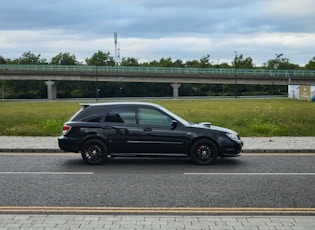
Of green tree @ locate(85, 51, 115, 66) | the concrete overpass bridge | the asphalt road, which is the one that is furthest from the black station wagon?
green tree @ locate(85, 51, 115, 66)

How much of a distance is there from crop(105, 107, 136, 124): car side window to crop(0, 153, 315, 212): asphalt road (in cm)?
112

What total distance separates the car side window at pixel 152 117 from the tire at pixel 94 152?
1.18 metres

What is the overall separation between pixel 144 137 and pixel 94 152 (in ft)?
4.41

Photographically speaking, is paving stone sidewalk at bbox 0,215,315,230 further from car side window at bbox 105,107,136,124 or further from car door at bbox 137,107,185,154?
car side window at bbox 105,107,136,124

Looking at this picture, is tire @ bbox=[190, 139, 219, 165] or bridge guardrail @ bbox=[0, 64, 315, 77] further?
bridge guardrail @ bbox=[0, 64, 315, 77]

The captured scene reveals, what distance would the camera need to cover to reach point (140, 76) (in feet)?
258

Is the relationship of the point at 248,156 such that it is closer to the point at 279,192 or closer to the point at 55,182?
the point at 279,192

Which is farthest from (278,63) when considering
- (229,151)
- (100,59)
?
(229,151)

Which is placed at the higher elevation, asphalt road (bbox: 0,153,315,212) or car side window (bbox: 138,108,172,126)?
car side window (bbox: 138,108,172,126)

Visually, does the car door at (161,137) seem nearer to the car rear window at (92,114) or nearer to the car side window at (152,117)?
the car side window at (152,117)

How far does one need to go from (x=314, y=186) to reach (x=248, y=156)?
3785 millimetres

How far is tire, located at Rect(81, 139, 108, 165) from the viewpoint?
10242mm

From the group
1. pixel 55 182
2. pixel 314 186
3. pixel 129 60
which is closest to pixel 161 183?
pixel 55 182

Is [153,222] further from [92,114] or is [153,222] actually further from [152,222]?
[92,114]
